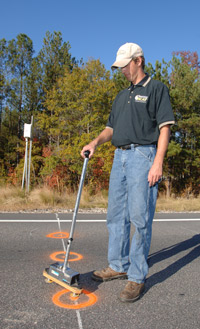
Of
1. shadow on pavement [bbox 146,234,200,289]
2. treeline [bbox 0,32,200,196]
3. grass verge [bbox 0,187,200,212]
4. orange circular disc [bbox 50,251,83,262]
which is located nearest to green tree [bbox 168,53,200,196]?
treeline [bbox 0,32,200,196]

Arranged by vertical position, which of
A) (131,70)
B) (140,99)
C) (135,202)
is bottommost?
(135,202)

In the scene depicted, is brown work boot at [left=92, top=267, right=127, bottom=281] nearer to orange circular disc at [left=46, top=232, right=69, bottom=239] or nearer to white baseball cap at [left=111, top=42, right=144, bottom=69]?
orange circular disc at [left=46, top=232, right=69, bottom=239]

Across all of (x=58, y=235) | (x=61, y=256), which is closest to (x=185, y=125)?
(x=58, y=235)

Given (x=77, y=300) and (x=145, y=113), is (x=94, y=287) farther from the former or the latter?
(x=145, y=113)

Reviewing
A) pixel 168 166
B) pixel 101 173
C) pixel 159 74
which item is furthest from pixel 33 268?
pixel 168 166

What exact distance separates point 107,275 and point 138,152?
1277mm

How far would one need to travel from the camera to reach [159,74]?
21.2 meters

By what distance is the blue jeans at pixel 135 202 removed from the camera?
107 inches

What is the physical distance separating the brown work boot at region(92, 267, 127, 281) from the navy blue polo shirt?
1.29m

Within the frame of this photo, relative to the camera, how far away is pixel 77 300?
256 centimetres

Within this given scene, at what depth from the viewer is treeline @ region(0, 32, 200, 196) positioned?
21.5 m

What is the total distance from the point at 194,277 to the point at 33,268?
1.74 metres

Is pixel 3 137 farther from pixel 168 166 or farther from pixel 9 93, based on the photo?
pixel 168 166

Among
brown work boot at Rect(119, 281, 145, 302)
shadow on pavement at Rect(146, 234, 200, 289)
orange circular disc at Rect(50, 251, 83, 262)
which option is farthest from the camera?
orange circular disc at Rect(50, 251, 83, 262)
